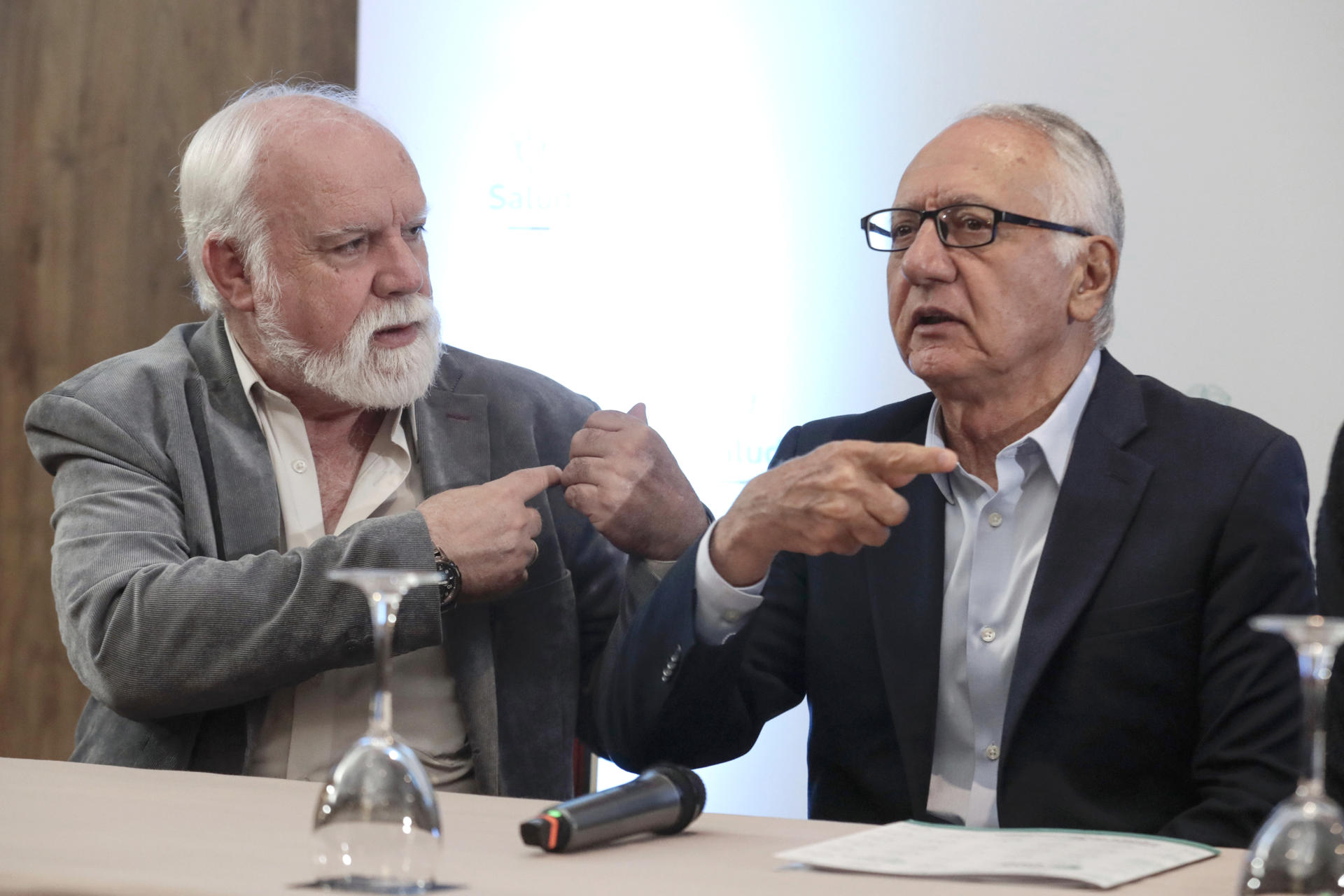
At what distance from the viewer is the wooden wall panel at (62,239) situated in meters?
4.04

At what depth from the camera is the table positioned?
1127 millimetres

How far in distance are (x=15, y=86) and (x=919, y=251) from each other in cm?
306

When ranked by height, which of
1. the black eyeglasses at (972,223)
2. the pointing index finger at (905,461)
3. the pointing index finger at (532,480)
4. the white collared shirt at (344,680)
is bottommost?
the white collared shirt at (344,680)

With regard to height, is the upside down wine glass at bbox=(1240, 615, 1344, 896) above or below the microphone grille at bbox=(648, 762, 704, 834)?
above

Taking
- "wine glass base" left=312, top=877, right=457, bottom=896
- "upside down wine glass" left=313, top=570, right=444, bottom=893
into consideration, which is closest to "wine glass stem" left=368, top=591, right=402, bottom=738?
"upside down wine glass" left=313, top=570, right=444, bottom=893

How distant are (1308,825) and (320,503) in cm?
179

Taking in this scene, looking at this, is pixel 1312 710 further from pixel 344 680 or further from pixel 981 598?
pixel 344 680

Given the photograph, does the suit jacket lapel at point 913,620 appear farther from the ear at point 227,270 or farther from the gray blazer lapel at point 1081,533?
the ear at point 227,270

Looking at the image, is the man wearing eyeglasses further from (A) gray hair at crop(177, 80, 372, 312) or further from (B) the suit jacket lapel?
(A) gray hair at crop(177, 80, 372, 312)

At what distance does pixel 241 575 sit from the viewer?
209 cm

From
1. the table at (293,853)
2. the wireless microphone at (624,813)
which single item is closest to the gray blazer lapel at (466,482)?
the table at (293,853)

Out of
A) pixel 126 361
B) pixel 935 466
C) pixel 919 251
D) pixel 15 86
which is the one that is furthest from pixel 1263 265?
pixel 15 86

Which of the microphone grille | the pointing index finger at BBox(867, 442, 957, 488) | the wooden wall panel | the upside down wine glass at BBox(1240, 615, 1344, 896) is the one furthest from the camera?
the wooden wall panel

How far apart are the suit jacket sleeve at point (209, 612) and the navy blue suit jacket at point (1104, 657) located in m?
0.40
